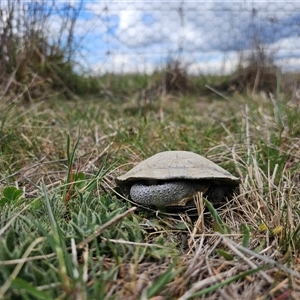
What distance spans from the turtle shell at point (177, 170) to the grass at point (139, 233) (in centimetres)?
9

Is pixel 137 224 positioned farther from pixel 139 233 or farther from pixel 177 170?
pixel 177 170

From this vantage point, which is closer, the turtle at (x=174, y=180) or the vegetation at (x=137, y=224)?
the vegetation at (x=137, y=224)

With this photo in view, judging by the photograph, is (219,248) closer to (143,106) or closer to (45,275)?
(45,275)

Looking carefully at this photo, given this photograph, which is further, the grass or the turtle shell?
the turtle shell

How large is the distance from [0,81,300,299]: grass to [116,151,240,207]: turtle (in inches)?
2.1

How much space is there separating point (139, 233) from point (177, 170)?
30cm

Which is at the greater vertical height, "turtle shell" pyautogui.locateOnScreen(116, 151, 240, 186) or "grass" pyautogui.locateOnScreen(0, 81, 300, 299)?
"turtle shell" pyautogui.locateOnScreen(116, 151, 240, 186)

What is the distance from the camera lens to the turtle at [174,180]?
1294 millimetres

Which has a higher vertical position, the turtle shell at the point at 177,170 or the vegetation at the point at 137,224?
the turtle shell at the point at 177,170

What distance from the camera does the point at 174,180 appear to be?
1.32 meters

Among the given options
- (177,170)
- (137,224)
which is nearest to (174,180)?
(177,170)

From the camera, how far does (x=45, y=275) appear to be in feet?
2.68

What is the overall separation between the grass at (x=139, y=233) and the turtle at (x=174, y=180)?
0.17ft

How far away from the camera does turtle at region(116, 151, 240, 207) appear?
129 cm
